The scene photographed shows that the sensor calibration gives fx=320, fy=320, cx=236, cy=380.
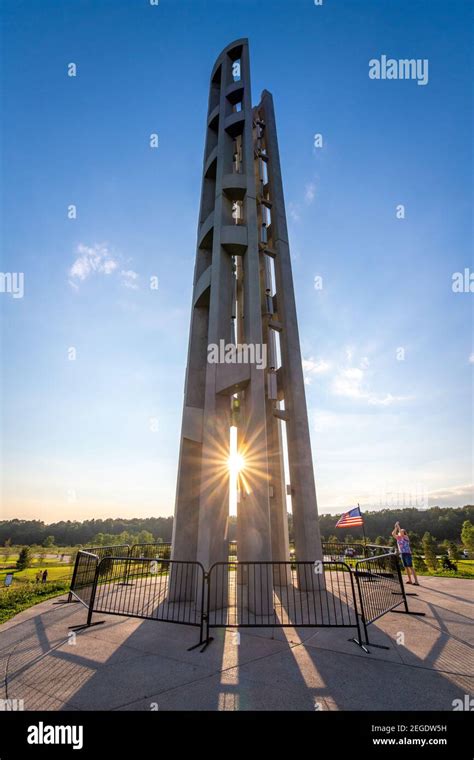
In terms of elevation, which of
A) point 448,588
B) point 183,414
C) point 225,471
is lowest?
point 448,588

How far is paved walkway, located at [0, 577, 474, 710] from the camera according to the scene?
3859 millimetres

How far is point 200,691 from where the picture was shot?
407 centimetres

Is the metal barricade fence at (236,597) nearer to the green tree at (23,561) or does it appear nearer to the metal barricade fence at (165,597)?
the metal barricade fence at (165,597)

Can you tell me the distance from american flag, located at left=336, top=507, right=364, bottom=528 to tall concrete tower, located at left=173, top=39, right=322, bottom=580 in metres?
3.80

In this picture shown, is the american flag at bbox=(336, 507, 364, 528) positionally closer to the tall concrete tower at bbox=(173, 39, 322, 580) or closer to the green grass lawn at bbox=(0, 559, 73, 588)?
the tall concrete tower at bbox=(173, 39, 322, 580)

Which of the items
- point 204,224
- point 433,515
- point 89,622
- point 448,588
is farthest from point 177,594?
point 433,515

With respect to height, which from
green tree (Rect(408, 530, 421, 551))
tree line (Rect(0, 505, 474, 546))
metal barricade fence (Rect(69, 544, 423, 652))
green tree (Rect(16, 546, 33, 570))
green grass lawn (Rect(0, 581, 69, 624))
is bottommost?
tree line (Rect(0, 505, 474, 546))

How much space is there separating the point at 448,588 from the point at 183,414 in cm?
1022

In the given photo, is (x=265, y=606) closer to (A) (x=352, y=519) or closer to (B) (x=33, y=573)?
(A) (x=352, y=519)

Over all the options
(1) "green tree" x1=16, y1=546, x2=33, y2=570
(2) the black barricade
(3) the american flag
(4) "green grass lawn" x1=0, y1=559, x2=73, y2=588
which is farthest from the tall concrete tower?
(1) "green tree" x1=16, y1=546, x2=33, y2=570

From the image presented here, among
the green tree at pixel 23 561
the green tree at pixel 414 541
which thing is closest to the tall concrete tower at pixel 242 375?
the green tree at pixel 414 541

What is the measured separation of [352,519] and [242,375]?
32.5 ft

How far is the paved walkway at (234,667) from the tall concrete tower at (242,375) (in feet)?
8.03
